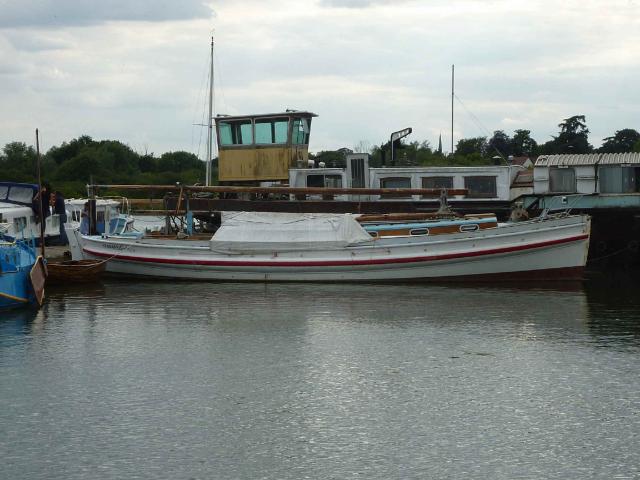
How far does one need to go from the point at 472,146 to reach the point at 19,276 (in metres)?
69.8

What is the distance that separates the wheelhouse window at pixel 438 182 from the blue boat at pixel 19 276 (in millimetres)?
15245

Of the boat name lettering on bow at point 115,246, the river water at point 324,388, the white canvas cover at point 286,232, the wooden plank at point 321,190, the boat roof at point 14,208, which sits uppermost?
the wooden plank at point 321,190

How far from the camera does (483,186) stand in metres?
36.9

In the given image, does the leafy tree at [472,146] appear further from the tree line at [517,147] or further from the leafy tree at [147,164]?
the leafy tree at [147,164]

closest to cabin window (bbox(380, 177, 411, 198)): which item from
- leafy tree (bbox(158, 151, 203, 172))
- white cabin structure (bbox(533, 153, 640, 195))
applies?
white cabin structure (bbox(533, 153, 640, 195))

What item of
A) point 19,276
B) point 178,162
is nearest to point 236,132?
point 19,276

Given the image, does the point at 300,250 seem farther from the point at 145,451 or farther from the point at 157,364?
the point at 145,451

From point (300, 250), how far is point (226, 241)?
2446 millimetres

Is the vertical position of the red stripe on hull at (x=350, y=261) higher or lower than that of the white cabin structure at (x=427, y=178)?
lower

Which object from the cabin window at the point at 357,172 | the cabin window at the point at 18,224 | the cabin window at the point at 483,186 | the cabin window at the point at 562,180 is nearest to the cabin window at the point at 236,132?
the cabin window at the point at 357,172

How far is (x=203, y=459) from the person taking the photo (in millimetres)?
13828

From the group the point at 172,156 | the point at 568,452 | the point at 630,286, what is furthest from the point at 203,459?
the point at 172,156

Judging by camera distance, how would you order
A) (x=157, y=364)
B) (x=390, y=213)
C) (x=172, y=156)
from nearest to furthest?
(x=157, y=364), (x=390, y=213), (x=172, y=156)

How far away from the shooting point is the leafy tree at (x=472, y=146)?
90.2 metres
